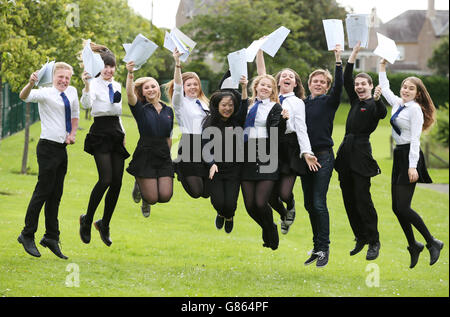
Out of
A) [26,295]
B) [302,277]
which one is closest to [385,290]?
[302,277]

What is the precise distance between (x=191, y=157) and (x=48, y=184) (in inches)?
82.5

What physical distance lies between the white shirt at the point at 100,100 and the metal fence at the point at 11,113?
15.9 meters

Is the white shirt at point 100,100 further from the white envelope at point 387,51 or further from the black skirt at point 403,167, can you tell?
the black skirt at point 403,167

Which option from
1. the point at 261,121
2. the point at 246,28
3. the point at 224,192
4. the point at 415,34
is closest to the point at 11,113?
the point at 246,28

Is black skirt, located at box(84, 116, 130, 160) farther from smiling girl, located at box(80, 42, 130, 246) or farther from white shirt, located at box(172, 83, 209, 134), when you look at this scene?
white shirt, located at box(172, 83, 209, 134)

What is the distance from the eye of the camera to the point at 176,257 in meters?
30.3

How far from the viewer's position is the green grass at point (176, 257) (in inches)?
910

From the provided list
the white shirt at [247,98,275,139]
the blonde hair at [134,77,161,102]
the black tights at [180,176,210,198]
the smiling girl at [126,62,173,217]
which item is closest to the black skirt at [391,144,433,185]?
the white shirt at [247,98,275,139]

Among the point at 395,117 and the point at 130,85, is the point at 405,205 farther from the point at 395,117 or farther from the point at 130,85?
the point at 130,85

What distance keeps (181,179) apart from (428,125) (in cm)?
365

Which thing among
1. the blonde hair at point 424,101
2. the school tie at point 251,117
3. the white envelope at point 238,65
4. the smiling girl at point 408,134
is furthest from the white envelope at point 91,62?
the blonde hair at point 424,101

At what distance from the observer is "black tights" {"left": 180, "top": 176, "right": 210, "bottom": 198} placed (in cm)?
1116
